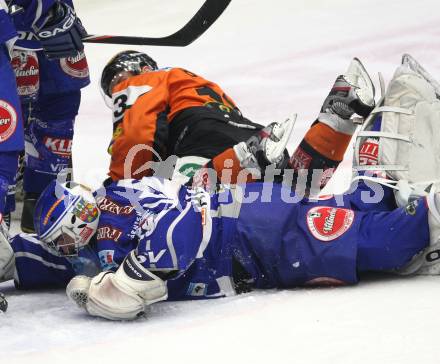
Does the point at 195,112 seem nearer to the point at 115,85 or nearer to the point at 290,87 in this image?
the point at 115,85

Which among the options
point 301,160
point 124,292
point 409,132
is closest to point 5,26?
point 124,292

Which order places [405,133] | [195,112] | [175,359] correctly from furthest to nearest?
[195,112] < [405,133] < [175,359]

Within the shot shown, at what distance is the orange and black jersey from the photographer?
3332mm

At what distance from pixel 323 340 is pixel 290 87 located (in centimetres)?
268

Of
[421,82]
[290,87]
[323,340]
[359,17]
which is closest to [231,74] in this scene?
[290,87]

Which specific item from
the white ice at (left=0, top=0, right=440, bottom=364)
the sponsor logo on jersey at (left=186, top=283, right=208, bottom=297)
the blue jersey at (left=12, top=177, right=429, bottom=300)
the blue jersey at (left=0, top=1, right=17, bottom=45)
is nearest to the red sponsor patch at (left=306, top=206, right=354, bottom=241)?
the blue jersey at (left=12, top=177, right=429, bottom=300)

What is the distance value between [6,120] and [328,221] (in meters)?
0.87

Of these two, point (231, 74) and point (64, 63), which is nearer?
point (64, 63)

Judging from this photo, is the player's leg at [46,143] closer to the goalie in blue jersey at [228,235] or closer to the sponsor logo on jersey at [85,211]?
the goalie in blue jersey at [228,235]

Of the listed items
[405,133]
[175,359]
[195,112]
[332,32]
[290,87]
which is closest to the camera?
[175,359]

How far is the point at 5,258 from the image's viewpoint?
2.83 meters

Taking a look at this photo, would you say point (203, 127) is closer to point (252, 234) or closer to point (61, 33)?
point (61, 33)

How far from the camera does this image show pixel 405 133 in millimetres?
2918

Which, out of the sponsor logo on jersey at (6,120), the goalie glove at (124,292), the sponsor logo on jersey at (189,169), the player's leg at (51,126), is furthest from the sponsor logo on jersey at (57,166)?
the goalie glove at (124,292)
